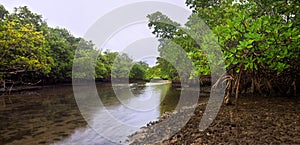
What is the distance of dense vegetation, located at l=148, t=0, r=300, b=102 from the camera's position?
571 cm

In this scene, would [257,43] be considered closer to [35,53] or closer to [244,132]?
[244,132]

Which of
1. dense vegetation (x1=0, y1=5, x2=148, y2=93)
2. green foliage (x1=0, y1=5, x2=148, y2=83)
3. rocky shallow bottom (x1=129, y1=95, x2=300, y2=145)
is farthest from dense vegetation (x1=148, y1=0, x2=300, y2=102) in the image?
green foliage (x1=0, y1=5, x2=148, y2=83)

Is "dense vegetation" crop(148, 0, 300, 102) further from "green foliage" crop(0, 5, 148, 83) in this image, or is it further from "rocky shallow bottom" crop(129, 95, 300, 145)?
"green foliage" crop(0, 5, 148, 83)

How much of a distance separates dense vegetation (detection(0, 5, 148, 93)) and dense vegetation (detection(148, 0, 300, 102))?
1121 cm

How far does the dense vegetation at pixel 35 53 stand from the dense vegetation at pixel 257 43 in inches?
441

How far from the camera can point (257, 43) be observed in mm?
6188

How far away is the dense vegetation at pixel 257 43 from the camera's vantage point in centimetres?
571

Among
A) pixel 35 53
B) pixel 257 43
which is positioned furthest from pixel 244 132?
pixel 35 53

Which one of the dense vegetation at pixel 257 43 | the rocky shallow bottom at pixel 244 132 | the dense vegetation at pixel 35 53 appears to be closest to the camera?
the rocky shallow bottom at pixel 244 132

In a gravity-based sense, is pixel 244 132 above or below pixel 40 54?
below

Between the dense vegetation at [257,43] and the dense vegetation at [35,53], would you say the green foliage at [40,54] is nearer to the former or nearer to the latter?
the dense vegetation at [35,53]

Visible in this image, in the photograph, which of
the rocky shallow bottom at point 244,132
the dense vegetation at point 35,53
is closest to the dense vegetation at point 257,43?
the rocky shallow bottom at point 244,132

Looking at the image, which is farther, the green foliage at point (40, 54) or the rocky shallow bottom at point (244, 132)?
the green foliage at point (40, 54)

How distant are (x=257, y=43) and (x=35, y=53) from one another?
27971 millimetres
